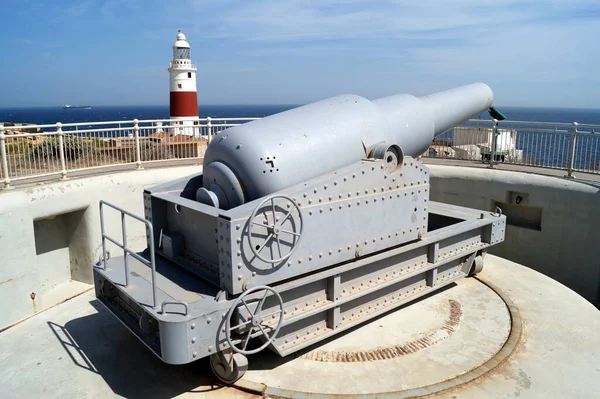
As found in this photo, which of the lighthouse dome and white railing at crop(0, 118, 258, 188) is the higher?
the lighthouse dome

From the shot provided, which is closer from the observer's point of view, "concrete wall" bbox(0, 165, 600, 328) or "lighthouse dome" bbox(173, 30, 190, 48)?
"concrete wall" bbox(0, 165, 600, 328)

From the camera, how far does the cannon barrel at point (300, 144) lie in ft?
14.0

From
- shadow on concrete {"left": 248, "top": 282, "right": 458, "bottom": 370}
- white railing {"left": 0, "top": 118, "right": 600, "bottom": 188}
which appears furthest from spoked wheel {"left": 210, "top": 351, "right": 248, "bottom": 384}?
white railing {"left": 0, "top": 118, "right": 600, "bottom": 188}

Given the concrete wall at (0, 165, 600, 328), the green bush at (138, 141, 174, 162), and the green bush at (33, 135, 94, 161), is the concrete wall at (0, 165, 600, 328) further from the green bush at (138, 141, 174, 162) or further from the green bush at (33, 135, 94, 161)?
the green bush at (138, 141, 174, 162)

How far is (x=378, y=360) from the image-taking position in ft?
15.0

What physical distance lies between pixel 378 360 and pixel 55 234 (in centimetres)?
550

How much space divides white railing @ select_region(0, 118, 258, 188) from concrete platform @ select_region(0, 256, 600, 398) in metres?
3.07

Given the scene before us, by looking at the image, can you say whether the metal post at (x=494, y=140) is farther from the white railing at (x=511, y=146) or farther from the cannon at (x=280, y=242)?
the cannon at (x=280, y=242)

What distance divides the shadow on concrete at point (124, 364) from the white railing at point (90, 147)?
3.10 metres

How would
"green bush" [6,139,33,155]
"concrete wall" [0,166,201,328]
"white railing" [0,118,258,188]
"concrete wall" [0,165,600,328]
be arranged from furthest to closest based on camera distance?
"green bush" [6,139,33,155], "white railing" [0,118,258,188], "concrete wall" [0,165,600,328], "concrete wall" [0,166,201,328]

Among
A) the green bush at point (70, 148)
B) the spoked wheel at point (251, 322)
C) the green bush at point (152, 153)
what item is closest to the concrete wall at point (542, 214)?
the green bush at point (152, 153)

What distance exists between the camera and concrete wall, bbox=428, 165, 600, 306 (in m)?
8.14

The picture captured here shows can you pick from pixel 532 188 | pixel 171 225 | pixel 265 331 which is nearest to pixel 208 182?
pixel 171 225

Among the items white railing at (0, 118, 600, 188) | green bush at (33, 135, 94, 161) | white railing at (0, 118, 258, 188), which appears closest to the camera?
white railing at (0, 118, 258, 188)
